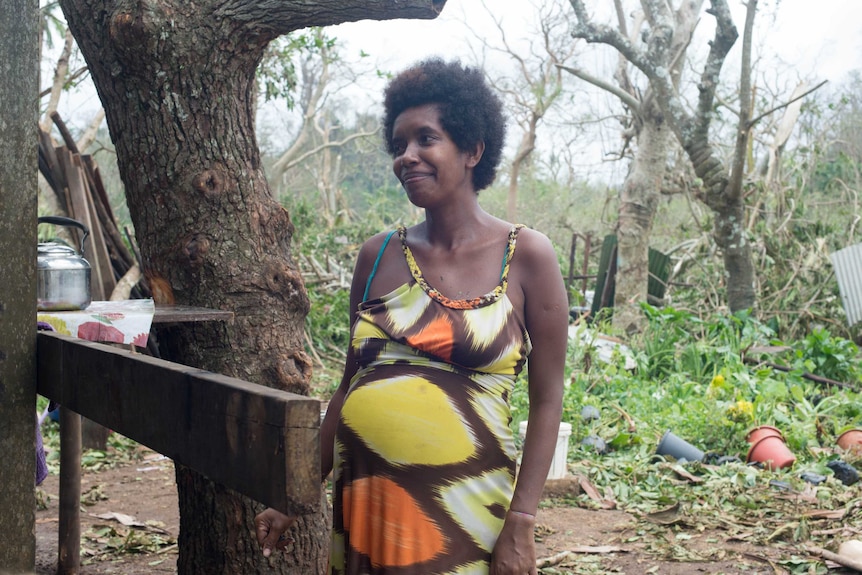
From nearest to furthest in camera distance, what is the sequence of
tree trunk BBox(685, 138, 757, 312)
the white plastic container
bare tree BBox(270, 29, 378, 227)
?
1. the white plastic container
2. tree trunk BBox(685, 138, 757, 312)
3. bare tree BBox(270, 29, 378, 227)

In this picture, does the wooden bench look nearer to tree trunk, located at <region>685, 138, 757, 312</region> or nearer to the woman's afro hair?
the woman's afro hair

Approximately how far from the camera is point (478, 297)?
1.80m

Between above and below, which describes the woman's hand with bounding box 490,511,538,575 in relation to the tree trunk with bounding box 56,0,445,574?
below

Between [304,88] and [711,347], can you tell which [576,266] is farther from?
[304,88]

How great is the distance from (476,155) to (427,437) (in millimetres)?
706

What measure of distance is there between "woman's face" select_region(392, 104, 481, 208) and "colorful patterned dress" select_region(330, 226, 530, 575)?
23cm

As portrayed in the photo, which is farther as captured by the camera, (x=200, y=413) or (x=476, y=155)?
(x=476, y=155)

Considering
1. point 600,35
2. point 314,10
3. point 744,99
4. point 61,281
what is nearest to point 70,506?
point 61,281

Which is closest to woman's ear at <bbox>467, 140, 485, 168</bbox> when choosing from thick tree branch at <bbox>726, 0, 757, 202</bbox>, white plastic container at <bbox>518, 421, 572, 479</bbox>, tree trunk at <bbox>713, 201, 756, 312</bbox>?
white plastic container at <bbox>518, 421, 572, 479</bbox>

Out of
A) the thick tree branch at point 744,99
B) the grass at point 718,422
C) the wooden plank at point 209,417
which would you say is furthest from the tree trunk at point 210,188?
the thick tree branch at point 744,99

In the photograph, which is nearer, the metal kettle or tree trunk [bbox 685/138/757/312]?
the metal kettle

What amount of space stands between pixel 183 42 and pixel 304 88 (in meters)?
22.4

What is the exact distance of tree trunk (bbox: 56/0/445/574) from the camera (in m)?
2.32

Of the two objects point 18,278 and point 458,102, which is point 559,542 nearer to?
point 458,102
